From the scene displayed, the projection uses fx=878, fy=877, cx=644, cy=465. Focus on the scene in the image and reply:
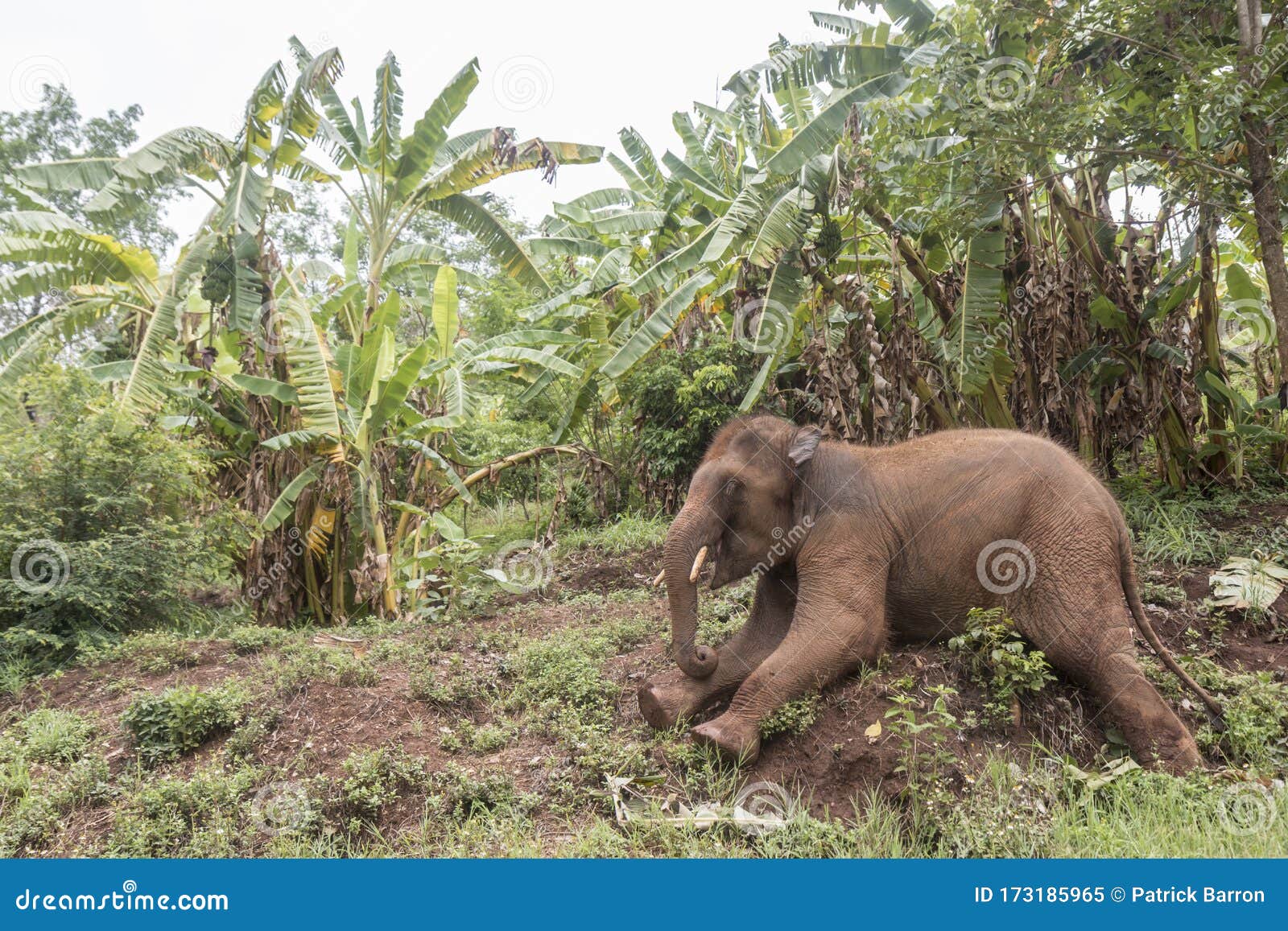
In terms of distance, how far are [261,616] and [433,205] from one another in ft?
20.2

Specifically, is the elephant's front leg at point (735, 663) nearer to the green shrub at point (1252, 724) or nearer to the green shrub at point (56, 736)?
the green shrub at point (1252, 724)

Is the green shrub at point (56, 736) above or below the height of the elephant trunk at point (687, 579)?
below

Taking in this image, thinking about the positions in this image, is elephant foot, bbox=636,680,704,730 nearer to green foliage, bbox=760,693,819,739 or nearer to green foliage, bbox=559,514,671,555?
green foliage, bbox=760,693,819,739

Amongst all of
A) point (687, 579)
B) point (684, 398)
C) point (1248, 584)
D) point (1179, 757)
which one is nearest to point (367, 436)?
point (684, 398)

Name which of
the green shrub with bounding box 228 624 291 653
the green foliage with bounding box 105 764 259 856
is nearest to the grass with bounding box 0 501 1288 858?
the green foliage with bounding box 105 764 259 856

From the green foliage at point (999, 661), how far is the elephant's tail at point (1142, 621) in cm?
61

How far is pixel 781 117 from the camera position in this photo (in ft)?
44.6

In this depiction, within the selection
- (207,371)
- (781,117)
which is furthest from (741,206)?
(207,371)

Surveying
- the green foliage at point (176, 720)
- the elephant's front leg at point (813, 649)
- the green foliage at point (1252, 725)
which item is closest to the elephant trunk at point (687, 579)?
the elephant's front leg at point (813, 649)

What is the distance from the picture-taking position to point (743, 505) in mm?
5449

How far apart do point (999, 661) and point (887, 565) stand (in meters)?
0.83

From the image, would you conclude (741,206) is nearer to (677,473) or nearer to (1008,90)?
(1008,90)

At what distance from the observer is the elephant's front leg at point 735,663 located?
17.7 feet

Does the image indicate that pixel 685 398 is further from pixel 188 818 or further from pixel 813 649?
pixel 188 818
